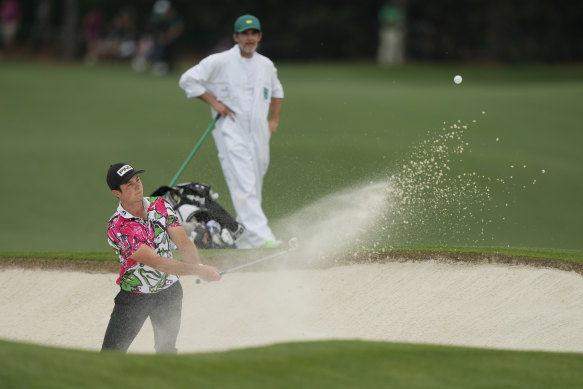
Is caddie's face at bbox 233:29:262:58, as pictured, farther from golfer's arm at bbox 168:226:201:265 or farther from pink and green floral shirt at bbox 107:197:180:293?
golfer's arm at bbox 168:226:201:265

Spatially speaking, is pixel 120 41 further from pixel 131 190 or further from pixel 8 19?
pixel 131 190

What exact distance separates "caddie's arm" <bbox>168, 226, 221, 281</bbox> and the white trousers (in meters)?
3.95

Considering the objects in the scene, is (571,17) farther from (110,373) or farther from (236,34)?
(110,373)

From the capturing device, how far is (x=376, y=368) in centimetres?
616

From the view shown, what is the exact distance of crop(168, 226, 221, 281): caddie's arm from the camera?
21.8 feet

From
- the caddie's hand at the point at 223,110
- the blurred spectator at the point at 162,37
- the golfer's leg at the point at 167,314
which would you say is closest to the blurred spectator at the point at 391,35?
the blurred spectator at the point at 162,37

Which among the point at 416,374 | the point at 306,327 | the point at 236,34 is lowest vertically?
the point at 306,327

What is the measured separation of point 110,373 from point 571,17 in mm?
30703

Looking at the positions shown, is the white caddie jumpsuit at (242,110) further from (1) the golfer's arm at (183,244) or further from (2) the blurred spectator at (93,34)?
(2) the blurred spectator at (93,34)

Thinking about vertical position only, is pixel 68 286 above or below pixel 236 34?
below

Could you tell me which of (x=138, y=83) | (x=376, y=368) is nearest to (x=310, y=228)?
(x=376, y=368)

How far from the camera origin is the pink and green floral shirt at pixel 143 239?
260 inches

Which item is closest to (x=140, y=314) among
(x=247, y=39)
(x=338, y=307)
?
(x=338, y=307)

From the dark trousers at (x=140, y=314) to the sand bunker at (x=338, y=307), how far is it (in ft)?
5.30
